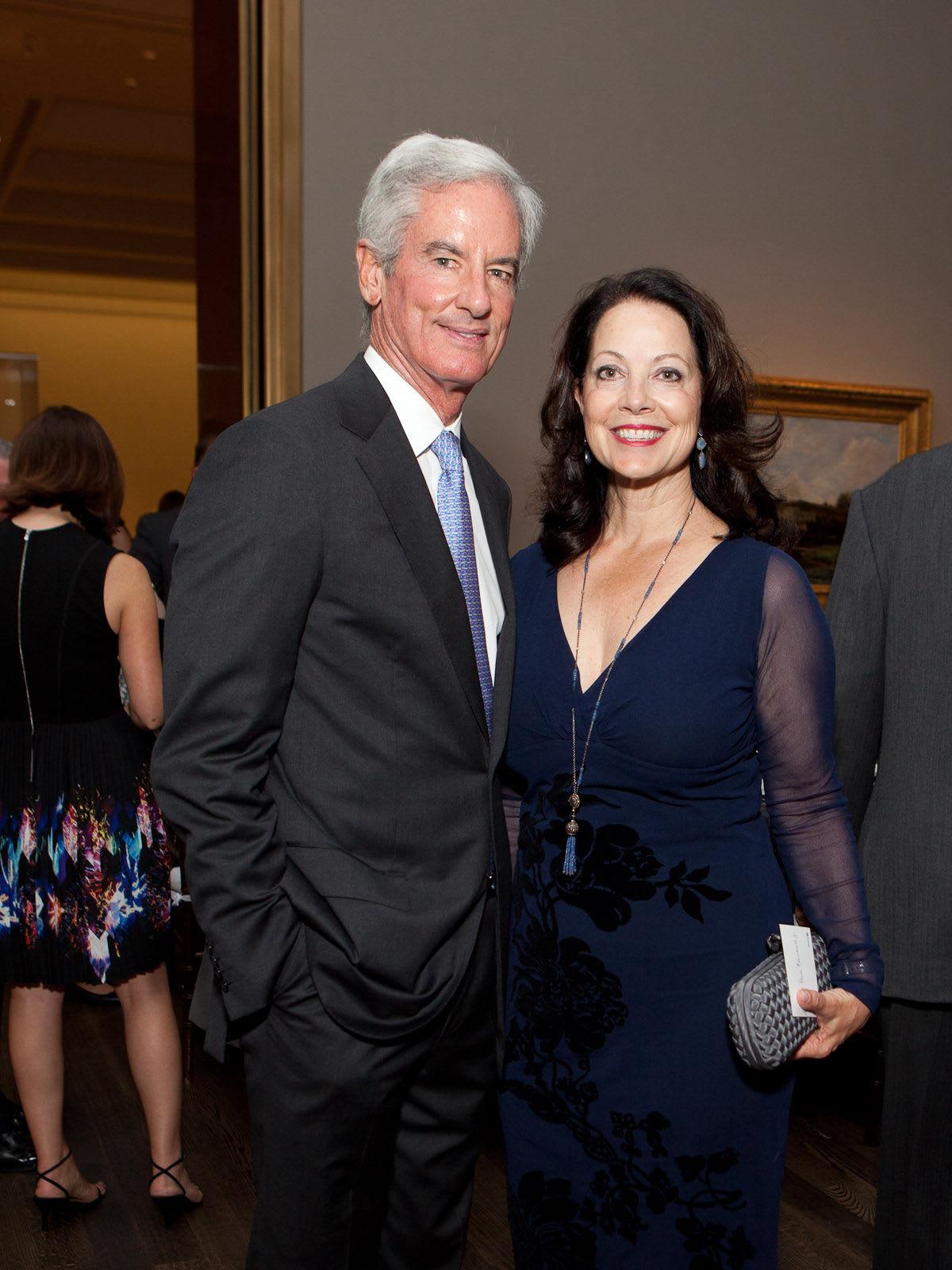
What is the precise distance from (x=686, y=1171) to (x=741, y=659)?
767 millimetres

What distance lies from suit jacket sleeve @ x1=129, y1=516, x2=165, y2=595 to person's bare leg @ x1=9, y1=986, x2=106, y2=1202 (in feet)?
6.26

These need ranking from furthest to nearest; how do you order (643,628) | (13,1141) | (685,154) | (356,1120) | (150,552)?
(685,154) < (150,552) < (13,1141) < (643,628) < (356,1120)

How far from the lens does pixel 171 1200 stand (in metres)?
3.04

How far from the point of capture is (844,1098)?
3.81m

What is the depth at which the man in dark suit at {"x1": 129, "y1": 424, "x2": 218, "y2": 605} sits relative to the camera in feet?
15.0

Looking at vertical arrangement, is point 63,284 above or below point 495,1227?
above

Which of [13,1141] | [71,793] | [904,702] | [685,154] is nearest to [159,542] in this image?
[71,793]

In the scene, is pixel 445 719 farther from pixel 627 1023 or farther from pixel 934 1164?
pixel 934 1164

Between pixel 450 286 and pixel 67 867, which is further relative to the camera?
pixel 67 867

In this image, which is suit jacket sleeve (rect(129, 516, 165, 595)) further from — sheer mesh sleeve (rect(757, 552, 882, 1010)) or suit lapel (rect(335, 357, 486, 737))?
sheer mesh sleeve (rect(757, 552, 882, 1010))

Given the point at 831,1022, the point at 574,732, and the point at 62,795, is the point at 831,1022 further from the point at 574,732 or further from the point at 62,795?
the point at 62,795

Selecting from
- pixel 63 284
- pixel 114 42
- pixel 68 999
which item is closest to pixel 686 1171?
pixel 68 999

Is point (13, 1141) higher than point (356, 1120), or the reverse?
point (356, 1120)

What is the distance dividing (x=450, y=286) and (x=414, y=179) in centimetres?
17
